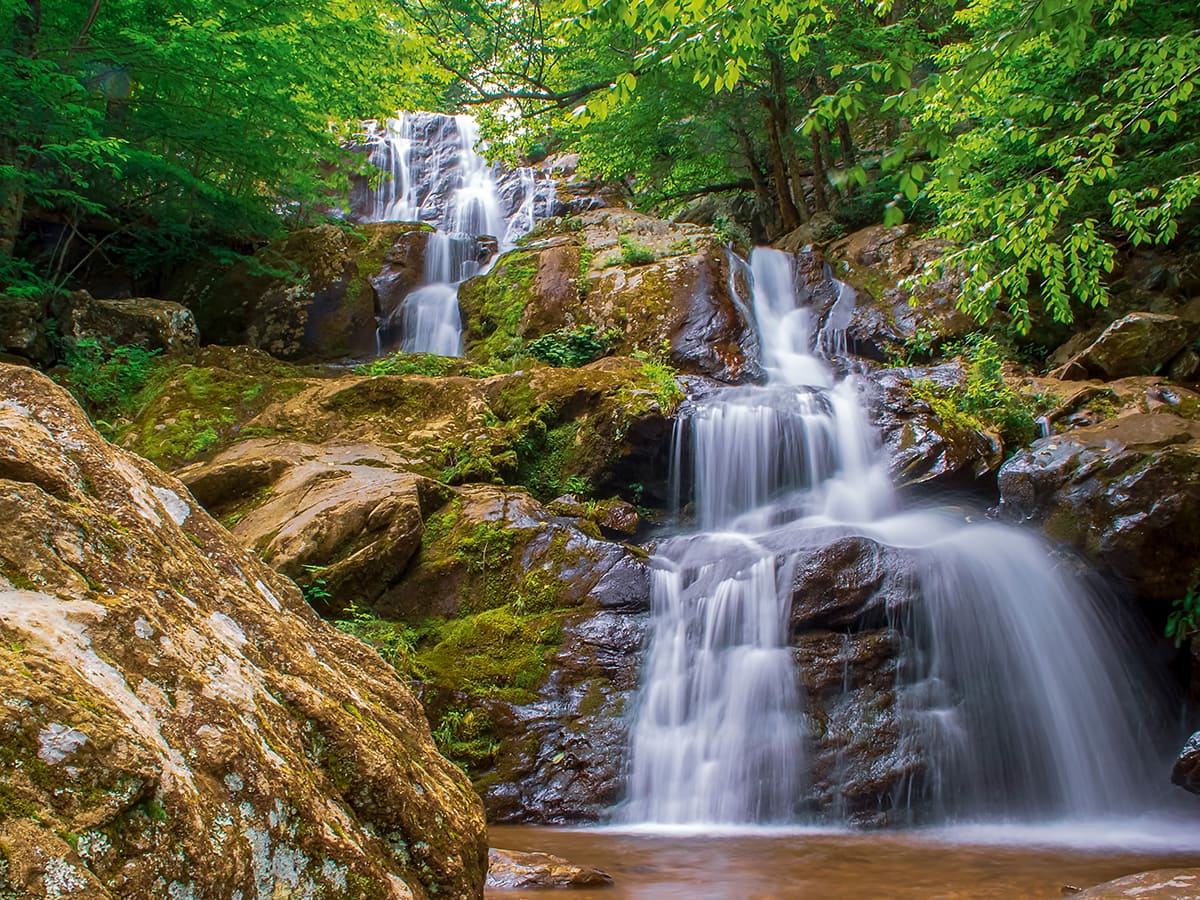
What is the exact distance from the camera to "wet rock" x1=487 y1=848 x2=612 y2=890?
11.5 feet

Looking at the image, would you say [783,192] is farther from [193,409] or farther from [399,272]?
[193,409]

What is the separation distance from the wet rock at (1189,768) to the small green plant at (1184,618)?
1.27 m

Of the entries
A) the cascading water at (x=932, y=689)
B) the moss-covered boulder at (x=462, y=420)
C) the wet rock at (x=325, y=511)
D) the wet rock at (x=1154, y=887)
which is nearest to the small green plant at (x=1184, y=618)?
the cascading water at (x=932, y=689)

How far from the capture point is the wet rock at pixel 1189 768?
538 centimetres

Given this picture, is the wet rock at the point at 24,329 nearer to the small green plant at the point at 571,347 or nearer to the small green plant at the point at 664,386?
the small green plant at the point at 571,347

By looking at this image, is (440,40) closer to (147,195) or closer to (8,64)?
(147,195)

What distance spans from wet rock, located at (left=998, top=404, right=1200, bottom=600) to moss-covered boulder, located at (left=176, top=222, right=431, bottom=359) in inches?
423


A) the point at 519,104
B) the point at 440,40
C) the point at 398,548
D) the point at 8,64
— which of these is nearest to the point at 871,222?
the point at 519,104

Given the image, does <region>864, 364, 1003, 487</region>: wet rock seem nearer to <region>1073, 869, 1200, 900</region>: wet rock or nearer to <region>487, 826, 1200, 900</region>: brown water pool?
<region>487, 826, 1200, 900</region>: brown water pool

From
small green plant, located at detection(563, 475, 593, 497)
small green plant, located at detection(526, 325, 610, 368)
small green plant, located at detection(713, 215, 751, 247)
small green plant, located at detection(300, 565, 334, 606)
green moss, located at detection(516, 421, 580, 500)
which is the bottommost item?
small green plant, located at detection(300, 565, 334, 606)

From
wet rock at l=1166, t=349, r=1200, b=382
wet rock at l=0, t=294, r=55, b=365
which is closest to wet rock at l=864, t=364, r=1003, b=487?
wet rock at l=1166, t=349, r=1200, b=382

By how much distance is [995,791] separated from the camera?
5.73 m

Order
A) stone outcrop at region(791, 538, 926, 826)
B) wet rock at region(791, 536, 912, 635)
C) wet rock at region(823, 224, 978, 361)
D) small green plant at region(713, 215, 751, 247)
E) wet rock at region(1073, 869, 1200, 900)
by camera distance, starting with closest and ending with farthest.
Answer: wet rock at region(1073, 869, 1200, 900)
stone outcrop at region(791, 538, 926, 826)
wet rock at region(791, 536, 912, 635)
wet rock at region(823, 224, 978, 361)
small green plant at region(713, 215, 751, 247)

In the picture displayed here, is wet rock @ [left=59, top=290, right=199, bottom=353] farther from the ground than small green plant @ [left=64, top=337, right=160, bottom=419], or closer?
farther from the ground
